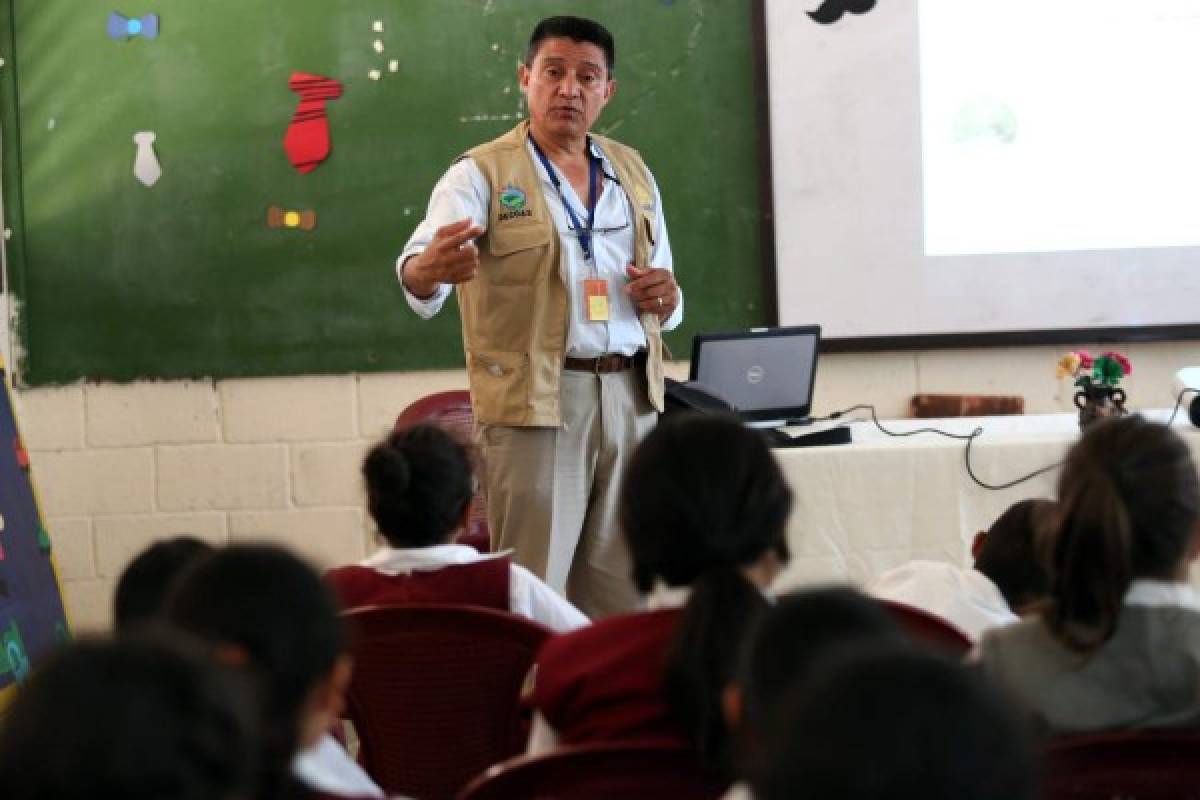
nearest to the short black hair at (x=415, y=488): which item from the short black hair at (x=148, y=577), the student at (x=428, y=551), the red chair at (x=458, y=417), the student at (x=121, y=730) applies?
the student at (x=428, y=551)

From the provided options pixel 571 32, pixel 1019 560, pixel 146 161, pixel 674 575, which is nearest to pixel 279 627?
pixel 674 575

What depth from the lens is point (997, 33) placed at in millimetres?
4305

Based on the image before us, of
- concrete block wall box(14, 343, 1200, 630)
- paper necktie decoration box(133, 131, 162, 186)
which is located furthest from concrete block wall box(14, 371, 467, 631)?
paper necktie decoration box(133, 131, 162, 186)

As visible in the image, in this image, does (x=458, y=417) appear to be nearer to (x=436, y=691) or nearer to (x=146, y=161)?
(x=146, y=161)

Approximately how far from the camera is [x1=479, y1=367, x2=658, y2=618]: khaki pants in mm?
2963

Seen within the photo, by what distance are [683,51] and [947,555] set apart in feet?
6.13

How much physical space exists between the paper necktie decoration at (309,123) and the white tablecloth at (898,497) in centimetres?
193

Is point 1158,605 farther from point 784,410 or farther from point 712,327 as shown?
point 712,327

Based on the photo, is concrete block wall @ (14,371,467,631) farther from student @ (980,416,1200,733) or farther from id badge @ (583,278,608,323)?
student @ (980,416,1200,733)

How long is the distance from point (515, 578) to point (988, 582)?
66 cm

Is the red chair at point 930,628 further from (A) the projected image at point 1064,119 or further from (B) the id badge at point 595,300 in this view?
(A) the projected image at point 1064,119

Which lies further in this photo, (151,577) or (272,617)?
(151,577)

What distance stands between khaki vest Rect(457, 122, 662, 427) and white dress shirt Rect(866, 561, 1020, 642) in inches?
40.8

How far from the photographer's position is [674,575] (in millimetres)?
1574
